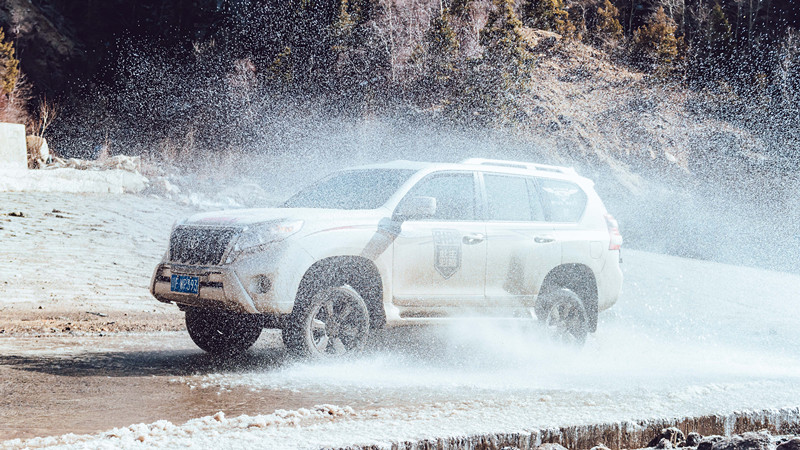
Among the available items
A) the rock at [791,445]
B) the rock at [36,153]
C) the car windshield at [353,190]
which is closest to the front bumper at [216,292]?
the car windshield at [353,190]

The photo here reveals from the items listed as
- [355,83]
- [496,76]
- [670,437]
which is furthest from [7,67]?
[670,437]

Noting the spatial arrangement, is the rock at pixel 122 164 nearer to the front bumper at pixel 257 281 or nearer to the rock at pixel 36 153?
the rock at pixel 36 153

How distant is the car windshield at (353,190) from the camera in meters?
7.43

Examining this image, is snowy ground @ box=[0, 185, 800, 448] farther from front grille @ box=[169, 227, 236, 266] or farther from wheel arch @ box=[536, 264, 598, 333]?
front grille @ box=[169, 227, 236, 266]

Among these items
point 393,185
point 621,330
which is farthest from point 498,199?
point 621,330

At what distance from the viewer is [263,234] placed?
6.46 metres

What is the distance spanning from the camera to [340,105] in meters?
36.5

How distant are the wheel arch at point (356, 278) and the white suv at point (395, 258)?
1 centimetres

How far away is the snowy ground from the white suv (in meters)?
0.31

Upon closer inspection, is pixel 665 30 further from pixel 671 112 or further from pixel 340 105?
pixel 340 105

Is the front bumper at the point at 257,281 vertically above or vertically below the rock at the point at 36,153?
below

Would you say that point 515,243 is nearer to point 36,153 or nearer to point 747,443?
point 747,443

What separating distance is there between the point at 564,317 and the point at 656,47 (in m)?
42.5

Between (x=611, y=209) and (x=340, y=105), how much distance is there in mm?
12195
